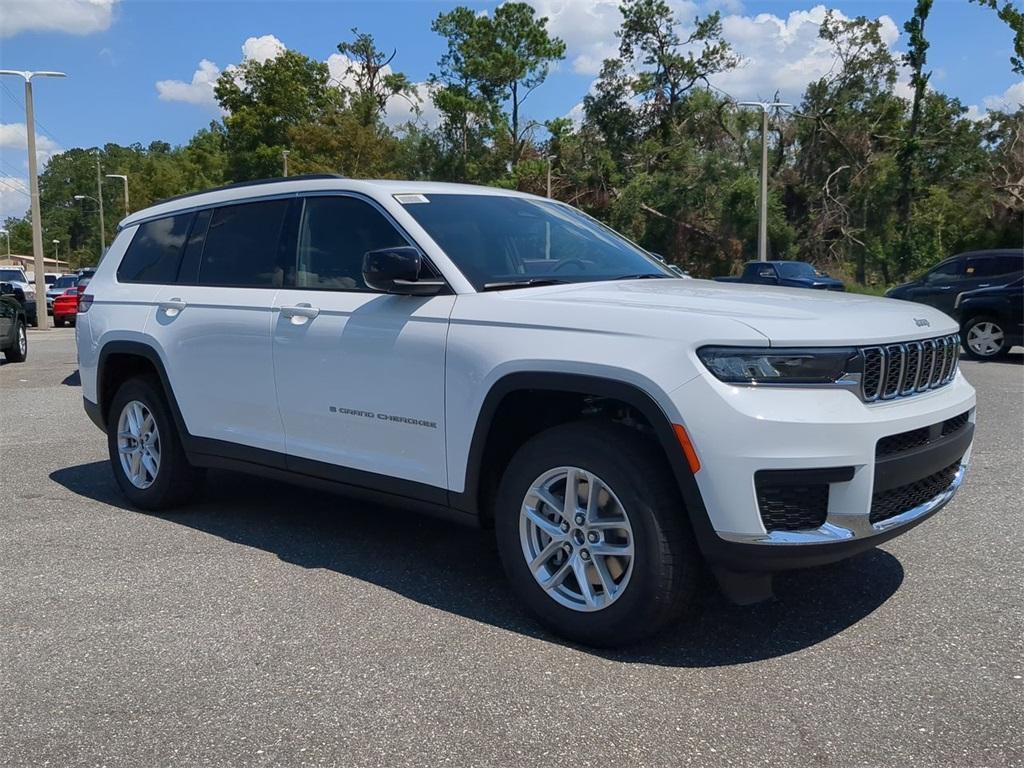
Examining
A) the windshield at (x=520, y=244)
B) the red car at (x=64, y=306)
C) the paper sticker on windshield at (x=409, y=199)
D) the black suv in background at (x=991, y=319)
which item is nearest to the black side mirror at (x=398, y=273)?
the windshield at (x=520, y=244)

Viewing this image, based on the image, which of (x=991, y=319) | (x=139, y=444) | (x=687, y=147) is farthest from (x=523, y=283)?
(x=687, y=147)

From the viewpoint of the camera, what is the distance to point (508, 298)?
4.05m

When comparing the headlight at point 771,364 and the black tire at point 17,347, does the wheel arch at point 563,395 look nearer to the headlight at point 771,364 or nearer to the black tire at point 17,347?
the headlight at point 771,364

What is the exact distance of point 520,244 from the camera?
15.4 ft

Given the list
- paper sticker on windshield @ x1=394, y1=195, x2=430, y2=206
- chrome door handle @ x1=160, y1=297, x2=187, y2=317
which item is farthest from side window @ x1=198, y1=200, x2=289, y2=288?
paper sticker on windshield @ x1=394, y1=195, x2=430, y2=206

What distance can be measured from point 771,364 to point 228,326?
3.01m

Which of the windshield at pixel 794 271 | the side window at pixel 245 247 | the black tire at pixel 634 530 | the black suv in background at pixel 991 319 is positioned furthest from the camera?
the windshield at pixel 794 271

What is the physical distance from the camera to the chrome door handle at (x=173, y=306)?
217 inches

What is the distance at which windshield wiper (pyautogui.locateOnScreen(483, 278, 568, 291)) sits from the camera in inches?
166

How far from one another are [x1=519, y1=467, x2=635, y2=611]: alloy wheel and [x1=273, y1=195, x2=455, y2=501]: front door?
0.54 m

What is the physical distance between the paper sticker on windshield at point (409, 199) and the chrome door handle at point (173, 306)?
63.0 inches

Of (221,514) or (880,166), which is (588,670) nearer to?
(221,514)

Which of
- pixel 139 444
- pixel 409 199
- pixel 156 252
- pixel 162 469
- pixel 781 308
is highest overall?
pixel 409 199

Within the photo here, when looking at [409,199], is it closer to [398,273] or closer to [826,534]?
[398,273]
